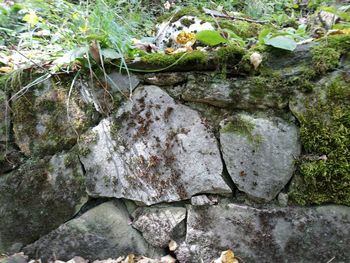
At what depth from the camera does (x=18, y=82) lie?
161 centimetres

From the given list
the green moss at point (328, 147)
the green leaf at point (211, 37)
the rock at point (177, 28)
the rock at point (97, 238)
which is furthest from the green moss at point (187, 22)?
the rock at point (97, 238)

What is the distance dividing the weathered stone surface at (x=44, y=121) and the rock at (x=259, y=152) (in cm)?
74

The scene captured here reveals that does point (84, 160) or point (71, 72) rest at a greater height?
point (71, 72)

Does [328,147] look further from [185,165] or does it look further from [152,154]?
[152,154]

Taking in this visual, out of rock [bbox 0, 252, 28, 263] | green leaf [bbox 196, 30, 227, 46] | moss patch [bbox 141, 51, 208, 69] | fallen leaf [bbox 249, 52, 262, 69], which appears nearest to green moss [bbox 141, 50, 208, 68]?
moss patch [bbox 141, 51, 208, 69]

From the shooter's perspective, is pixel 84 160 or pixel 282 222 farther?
pixel 84 160

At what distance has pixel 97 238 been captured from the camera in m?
1.58

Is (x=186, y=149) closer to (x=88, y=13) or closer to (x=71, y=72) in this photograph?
(x=71, y=72)

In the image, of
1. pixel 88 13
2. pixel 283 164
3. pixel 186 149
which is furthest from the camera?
pixel 88 13

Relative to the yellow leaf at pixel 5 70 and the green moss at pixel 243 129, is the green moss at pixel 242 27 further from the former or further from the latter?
the yellow leaf at pixel 5 70

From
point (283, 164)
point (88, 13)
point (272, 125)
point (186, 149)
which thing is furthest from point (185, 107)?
point (88, 13)

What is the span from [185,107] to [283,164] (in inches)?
21.2

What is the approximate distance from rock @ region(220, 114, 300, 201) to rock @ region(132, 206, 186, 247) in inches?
13.6

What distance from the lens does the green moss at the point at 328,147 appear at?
1341 millimetres
